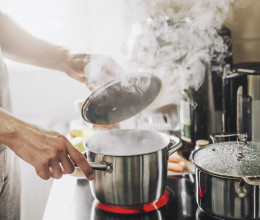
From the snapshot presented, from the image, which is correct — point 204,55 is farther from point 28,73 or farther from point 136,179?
point 28,73

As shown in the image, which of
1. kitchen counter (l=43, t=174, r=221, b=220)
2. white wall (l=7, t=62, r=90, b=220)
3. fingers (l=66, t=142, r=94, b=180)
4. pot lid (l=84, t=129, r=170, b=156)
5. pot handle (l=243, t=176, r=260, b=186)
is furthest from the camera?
white wall (l=7, t=62, r=90, b=220)

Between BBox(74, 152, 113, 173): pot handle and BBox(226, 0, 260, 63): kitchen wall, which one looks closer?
BBox(74, 152, 113, 173): pot handle

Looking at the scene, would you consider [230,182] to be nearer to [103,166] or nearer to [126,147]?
[103,166]

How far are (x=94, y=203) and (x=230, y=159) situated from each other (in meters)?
0.42

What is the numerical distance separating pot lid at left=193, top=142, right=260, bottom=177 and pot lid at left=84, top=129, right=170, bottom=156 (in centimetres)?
17

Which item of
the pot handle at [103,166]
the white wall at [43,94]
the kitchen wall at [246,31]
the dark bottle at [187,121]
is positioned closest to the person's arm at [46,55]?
the dark bottle at [187,121]

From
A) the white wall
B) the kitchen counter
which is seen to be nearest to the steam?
the kitchen counter

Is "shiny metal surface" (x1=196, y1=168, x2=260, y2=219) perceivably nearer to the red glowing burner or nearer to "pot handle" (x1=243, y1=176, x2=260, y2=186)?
"pot handle" (x1=243, y1=176, x2=260, y2=186)

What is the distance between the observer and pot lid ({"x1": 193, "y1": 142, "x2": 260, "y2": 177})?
0.83 m

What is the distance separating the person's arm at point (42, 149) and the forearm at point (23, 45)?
57 cm

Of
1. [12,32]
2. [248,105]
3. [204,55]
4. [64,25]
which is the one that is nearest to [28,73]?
[64,25]

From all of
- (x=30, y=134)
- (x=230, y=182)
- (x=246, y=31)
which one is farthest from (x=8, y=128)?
(x=246, y=31)

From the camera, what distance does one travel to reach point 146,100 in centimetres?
112

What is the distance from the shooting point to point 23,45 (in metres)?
1.44
